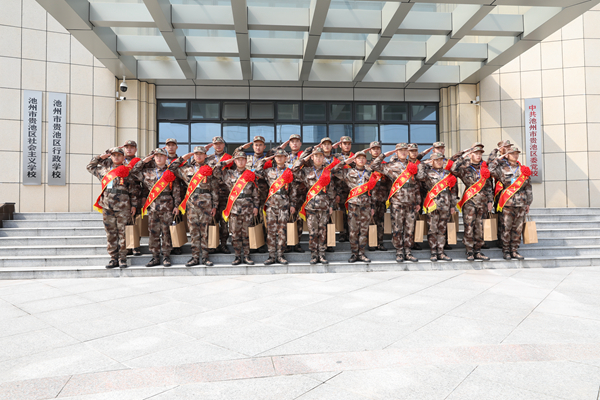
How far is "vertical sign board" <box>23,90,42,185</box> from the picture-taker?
33.8 ft

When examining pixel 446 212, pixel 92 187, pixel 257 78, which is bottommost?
pixel 446 212

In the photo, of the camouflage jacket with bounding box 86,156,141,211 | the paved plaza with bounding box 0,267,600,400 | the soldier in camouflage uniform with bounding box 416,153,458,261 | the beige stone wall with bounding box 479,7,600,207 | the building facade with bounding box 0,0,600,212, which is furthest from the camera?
the beige stone wall with bounding box 479,7,600,207

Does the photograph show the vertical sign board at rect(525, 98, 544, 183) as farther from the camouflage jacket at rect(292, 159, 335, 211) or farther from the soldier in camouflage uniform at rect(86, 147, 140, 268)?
the soldier in camouflage uniform at rect(86, 147, 140, 268)

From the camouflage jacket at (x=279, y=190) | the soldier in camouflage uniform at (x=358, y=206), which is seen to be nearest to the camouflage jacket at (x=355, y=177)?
the soldier in camouflage uniform at (x=358, y=206)

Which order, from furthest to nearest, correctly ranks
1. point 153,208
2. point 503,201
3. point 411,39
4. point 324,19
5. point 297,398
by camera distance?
point 411,39, point 324,19, point 503,201, point 153,208, point 297,398

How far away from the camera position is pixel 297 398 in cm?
215

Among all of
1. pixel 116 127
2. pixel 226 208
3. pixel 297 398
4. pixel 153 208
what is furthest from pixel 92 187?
pixel 297 398

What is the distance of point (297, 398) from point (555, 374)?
5.81 ft

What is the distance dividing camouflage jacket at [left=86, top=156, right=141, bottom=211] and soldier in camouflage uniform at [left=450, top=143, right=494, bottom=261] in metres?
5.90

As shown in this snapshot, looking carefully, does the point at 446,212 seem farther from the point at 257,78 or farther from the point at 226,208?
the point at 257,78

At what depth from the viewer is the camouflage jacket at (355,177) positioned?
21.1ft

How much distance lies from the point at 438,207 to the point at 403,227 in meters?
0.72

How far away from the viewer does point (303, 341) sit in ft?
10.1

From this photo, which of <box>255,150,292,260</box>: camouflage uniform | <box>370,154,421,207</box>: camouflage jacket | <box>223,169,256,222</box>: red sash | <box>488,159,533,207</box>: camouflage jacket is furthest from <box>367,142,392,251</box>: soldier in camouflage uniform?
<box>223,169,256,222</box>: red sash
